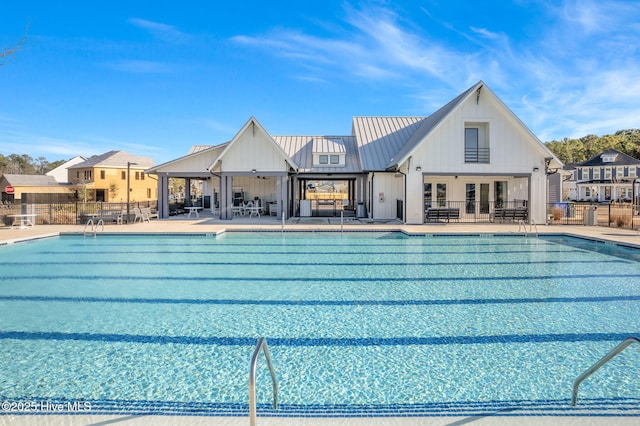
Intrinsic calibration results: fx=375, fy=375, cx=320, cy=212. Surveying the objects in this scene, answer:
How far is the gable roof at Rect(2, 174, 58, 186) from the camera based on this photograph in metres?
45.0

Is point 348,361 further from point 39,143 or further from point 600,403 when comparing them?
point 39,143

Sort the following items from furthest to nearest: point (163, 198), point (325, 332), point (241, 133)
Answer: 1. point (163, 198)
2. point (241, 133)
3. point (325, 332)

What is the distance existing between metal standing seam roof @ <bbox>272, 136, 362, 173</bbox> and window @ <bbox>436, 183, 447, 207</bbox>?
4.85 metres

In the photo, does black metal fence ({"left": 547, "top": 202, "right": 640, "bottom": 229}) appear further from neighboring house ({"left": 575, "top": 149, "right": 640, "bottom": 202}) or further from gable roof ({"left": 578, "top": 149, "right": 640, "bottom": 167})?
gable roof ({"left": 578, "top": 149, "right": 640, "bottom": 167})

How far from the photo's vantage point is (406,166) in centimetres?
1958

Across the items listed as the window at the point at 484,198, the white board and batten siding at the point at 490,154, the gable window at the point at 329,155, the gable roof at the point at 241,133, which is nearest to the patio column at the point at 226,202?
the gable roof at the point at 241,133

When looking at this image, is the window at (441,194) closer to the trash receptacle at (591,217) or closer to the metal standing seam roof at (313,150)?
the metal standing seam roof at (313,150)

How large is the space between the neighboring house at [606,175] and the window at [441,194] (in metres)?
37.8

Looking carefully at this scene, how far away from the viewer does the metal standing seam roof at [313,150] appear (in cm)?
2384

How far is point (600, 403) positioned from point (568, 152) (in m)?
90.3

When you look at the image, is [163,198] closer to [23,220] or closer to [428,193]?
[23,220]

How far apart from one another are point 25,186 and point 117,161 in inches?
448

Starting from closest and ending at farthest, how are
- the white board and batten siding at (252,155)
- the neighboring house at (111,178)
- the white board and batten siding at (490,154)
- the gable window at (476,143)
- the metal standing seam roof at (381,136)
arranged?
the white board and batten siding at (490,154) < the gable window at (476,143) < the white board and batten siding at (252,155) < the metal standing seam roof at (381,136) < the neighboring house at (111,178)

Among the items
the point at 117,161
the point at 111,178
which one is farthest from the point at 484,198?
the point at 117,161
